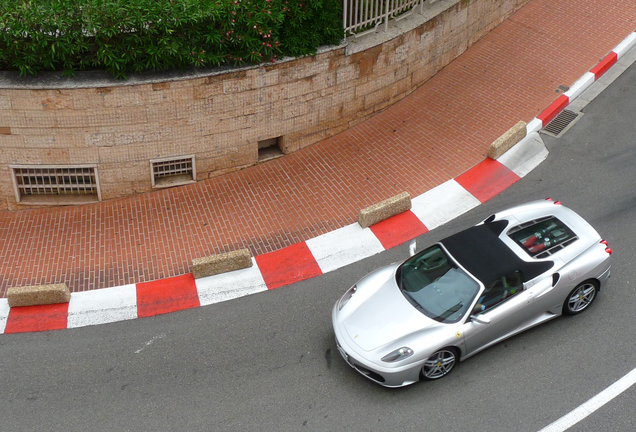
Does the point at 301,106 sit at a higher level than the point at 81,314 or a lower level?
higher

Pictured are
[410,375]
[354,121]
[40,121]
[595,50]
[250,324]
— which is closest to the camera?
[410,375]

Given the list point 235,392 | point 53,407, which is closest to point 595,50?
point 235,392

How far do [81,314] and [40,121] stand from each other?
314cm

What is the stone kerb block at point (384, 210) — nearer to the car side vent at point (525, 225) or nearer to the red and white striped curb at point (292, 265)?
the red and white striped curb at point (292, 265)

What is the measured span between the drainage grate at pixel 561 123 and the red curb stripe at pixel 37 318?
354 inches

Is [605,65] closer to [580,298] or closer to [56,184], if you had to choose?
[580,298]

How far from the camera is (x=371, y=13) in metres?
12.4

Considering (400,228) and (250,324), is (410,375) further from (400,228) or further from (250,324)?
(400,228)

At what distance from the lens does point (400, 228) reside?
11.0m

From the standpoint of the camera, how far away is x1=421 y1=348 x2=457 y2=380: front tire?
8.41 meters

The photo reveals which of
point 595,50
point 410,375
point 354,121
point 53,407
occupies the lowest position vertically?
point 53,407

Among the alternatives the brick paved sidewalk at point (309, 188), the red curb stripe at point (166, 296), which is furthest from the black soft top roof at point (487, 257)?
the red curb stripe at point (166, 296)

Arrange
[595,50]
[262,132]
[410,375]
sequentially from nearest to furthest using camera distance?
[410,375]
[262,132]
[595,50]

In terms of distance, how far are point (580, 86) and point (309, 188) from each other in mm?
6031
